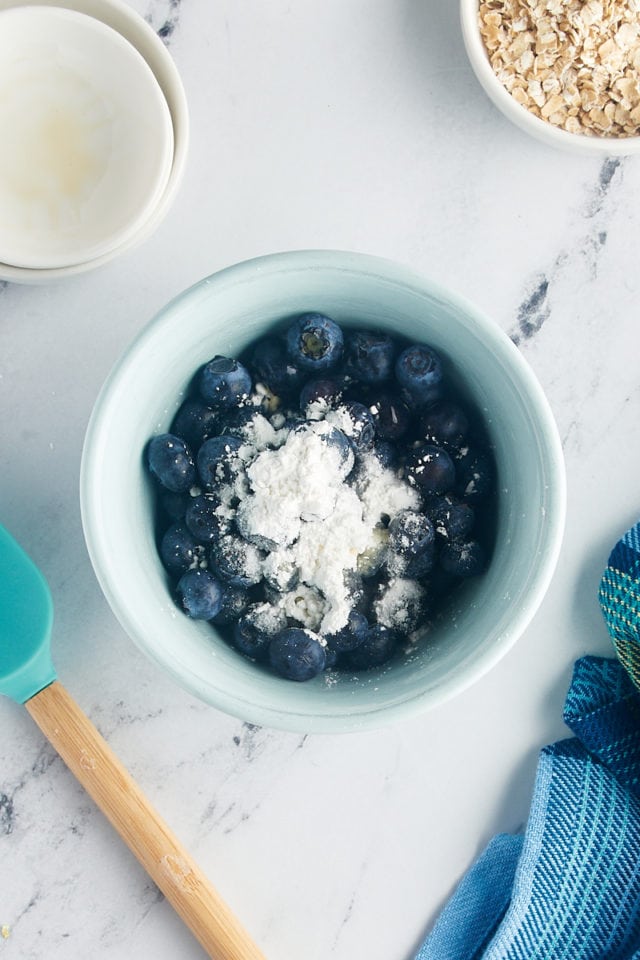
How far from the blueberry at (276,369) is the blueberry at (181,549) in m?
0.15

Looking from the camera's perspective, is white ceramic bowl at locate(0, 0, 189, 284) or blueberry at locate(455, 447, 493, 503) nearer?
blueberry at locate(455, 447, 493, 503)

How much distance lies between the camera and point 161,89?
36.5 inches

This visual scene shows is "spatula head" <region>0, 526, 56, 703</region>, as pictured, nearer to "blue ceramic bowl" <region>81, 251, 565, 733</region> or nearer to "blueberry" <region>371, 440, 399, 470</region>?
"blue ceramic bowl" <region>81, 251, 565, 733</region>

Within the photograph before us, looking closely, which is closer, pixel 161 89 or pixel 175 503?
pixel 175 503

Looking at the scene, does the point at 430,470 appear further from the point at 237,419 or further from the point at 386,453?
the point at 237,419

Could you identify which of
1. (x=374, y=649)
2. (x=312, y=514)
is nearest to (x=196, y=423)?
(x=312, y=514)

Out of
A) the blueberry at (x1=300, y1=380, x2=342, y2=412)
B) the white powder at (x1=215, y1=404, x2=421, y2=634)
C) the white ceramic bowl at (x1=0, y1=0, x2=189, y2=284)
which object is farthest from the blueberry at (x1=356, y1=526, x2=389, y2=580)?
the white ceramic bowl at (x1=0, y1=0, x2=189, y2=284)

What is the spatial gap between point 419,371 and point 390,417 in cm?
5

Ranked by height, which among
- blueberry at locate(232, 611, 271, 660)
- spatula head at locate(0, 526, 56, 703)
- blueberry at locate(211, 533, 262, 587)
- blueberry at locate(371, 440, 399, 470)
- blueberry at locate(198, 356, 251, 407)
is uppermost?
blueberry at locate(371, 440, 399, 470)

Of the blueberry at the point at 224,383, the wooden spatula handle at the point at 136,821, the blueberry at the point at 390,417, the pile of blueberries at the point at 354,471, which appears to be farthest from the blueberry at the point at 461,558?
the wooden spatula handle at the point at 136,821

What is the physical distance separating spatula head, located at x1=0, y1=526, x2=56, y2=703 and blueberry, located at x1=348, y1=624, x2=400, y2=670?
32 cm

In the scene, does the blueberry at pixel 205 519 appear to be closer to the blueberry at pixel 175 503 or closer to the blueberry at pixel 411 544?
the blueberry at pixel 175 503

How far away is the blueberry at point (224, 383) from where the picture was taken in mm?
788

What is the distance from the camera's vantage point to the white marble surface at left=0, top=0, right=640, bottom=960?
0.95 m
